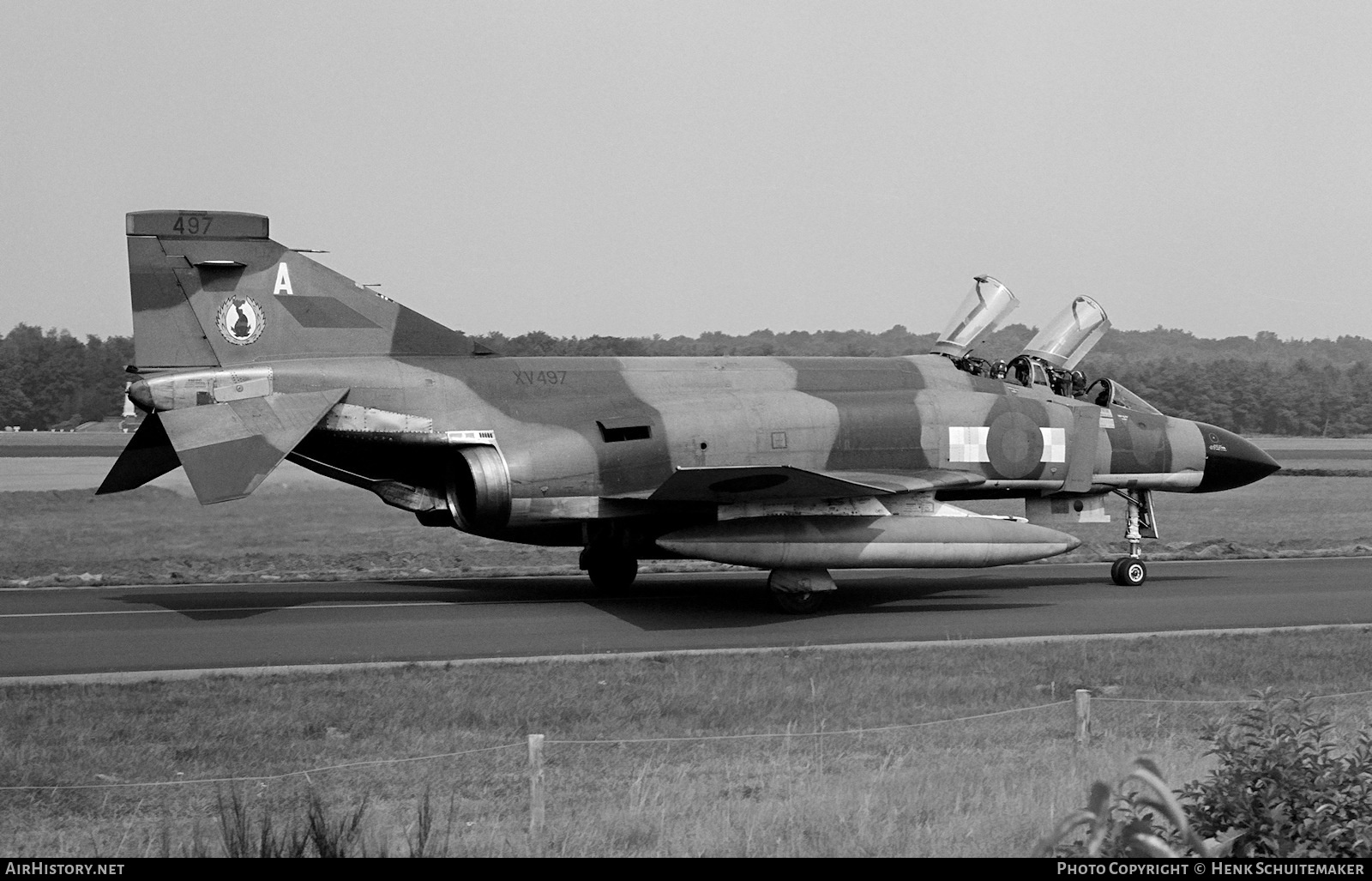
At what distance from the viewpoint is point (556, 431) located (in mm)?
16797

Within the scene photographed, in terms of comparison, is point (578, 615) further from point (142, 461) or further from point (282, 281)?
point (142, 461)

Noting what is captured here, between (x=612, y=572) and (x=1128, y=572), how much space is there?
25.1 ft

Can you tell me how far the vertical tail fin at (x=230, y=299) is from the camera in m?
16.2

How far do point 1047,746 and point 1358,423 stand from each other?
68.5 m

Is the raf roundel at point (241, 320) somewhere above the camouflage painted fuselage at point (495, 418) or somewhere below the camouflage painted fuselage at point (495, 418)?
above

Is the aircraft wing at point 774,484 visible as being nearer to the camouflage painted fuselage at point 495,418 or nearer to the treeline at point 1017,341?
the camouflage painted fuselage at point 495,418

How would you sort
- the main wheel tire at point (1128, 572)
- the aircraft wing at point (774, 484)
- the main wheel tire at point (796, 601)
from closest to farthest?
1. the aircraft wing at point (774, 484)
2. the main wheel tire at point (796, 601)
3. the main wheel tire at point (1128, 572)

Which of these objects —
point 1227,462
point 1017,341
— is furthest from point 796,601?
point 1017,341

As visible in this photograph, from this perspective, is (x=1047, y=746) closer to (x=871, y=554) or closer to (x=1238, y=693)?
(x=1238, y=693)

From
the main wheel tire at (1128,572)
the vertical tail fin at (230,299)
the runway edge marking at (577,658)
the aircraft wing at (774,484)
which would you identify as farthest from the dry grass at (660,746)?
the vertical tail fin at (230,299)

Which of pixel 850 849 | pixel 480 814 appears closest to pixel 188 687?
pixel 480 814

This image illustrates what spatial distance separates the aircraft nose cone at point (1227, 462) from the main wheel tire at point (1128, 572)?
1871 mm
